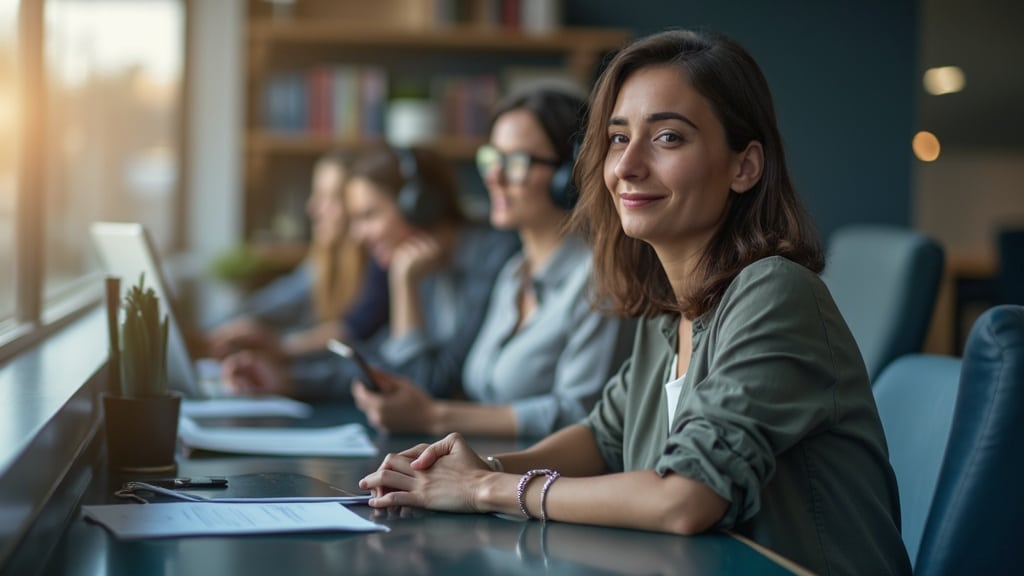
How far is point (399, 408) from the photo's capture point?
79.0 inches

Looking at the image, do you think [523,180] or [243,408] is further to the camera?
[523,180]

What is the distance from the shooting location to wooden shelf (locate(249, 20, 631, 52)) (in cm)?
477

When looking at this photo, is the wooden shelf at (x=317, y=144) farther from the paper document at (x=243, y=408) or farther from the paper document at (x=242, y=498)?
the paper document at (x=242, y=498)

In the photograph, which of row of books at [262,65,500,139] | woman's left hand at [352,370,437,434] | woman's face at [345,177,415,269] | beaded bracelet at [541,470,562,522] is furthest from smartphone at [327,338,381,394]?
row of books at [262,65,500,139]

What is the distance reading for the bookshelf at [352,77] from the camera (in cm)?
480

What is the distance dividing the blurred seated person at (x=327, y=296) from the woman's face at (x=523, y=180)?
100cm

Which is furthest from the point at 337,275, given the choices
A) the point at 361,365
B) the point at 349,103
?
the point at 361,365

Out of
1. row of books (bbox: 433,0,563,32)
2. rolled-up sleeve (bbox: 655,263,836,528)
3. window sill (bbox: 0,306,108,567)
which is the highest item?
row of books (bbox: 433,0,563,32)

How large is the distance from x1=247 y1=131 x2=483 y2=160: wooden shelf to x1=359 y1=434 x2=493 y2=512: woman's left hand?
3.44 metres

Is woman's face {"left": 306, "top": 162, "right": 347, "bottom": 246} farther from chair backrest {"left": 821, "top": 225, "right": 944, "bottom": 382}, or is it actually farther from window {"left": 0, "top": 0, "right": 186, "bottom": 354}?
chair backrest {"left": 821, "top": 225, "right": 944, "bottom": 382}

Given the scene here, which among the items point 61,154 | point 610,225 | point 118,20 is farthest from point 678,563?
point 118,20

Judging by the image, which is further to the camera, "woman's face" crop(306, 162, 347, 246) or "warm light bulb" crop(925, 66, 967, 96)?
"warm light bulb" crop(925, 66, 967, 96)

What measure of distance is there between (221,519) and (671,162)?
66 cm

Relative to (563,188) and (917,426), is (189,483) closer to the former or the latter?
(917,426)
